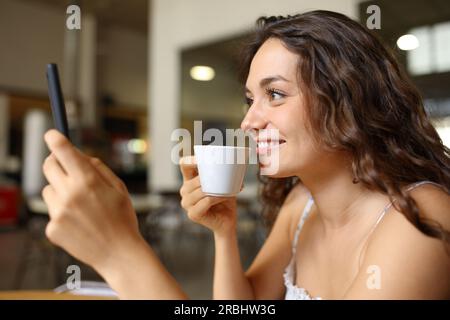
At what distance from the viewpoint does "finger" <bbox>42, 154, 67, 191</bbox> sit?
0.48m

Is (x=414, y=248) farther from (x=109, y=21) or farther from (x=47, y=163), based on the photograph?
(x=109, y=21)

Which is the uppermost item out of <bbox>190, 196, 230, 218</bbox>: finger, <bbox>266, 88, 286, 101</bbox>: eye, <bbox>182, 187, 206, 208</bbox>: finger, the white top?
<bbox>266, 88, 286, 101</bbox>: eye

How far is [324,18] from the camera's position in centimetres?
94

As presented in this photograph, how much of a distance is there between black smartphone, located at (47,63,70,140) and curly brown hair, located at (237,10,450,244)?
1.80 feet

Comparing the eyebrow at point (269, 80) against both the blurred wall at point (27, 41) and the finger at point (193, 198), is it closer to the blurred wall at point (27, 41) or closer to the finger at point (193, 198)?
the finger at point (193, 198)

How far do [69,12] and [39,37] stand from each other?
28.4 ft

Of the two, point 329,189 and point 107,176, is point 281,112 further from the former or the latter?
point 107,176

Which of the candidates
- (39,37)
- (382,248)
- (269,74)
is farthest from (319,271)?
(39,37)

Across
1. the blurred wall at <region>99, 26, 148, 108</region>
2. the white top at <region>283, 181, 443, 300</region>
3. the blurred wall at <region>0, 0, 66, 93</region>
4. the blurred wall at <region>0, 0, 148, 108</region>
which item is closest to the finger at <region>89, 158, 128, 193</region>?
the white top at <region>283, 181, 443, 300</region>

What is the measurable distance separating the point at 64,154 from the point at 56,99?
0.07m

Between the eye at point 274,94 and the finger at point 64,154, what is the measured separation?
0.52m

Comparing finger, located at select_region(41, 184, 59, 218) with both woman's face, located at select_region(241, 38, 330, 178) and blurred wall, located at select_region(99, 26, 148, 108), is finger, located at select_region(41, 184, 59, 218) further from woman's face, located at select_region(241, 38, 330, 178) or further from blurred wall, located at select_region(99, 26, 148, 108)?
blurred wall, located at select_region(99, 26, 148, 108)

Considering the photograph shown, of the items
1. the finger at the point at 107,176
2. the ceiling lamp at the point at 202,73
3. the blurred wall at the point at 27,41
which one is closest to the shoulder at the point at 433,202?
the finger at the point at 107,176

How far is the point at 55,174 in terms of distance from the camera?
48 cm
